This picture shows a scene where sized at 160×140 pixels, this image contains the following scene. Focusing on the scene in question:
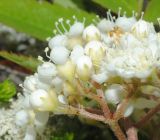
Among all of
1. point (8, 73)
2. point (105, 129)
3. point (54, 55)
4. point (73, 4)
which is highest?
point (54, 55)

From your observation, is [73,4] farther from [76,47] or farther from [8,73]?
[76,47]

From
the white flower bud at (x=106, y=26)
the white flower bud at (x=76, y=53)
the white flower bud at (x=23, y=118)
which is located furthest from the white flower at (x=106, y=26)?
the white flower bud at (x=23, y=118)

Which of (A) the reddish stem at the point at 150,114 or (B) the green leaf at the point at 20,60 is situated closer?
(A) the reddish stem at the point at 150,114

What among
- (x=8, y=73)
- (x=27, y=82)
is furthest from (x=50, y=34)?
(x=8, y=73)

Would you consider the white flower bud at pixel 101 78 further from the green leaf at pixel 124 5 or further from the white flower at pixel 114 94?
the green leaf at pixel 124 5

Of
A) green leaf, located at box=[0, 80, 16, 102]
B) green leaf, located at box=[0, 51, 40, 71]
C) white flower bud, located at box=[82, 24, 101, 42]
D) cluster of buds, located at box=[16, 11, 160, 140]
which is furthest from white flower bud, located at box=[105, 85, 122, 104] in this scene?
green leaf, located at box=[0, 80, 16, 102]

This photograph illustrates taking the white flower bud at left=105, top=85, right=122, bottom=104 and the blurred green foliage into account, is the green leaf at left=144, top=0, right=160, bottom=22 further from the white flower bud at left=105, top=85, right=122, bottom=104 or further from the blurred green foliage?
the white flower bud at left=105, top=85, right=122, bottom=104
